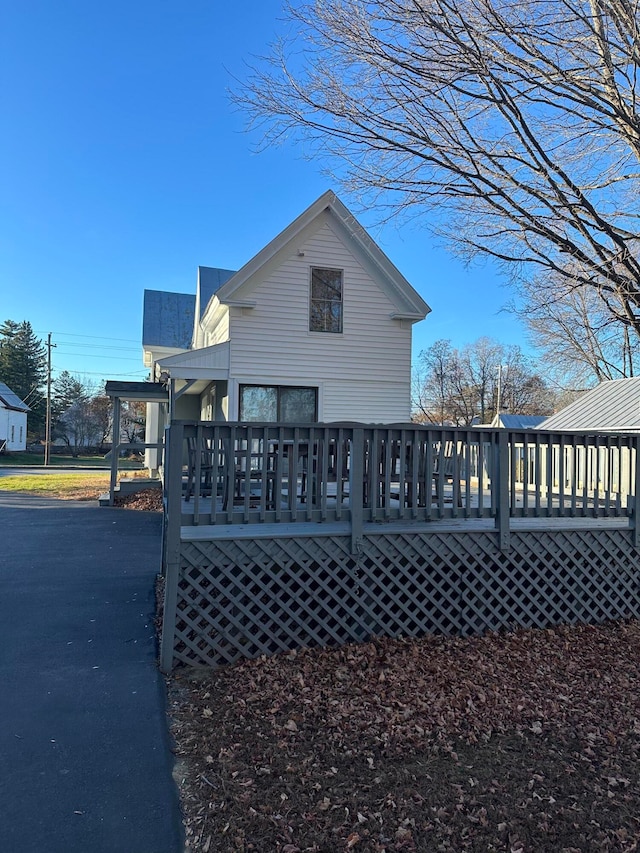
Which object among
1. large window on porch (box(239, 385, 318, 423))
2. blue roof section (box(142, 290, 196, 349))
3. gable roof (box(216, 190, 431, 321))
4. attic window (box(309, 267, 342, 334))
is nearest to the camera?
gable roof (box(216, 190, 431, 321))

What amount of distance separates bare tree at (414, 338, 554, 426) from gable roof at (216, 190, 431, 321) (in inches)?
1452

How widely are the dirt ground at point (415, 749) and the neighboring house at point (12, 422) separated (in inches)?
1645

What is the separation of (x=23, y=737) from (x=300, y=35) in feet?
19.4

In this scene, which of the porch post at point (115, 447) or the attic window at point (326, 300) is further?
the porch post at point (115, 447)

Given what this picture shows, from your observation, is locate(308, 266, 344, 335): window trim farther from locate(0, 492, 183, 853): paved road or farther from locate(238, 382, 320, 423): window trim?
locate(0, 492, 183, 853): paved road

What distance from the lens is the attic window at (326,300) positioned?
39.4 ft

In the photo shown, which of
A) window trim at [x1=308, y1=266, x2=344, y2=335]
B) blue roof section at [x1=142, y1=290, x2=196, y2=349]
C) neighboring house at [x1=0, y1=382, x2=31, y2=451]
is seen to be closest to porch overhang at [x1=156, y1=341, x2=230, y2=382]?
window trim at [x1=308, y1=266, x2=344, y2=335]

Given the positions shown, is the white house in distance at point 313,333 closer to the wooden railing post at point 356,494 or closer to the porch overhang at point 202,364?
the porch overhang at point 202,364

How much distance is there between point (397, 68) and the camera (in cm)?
498

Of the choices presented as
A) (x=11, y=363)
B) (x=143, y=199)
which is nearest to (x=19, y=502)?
(x=143, y=199)

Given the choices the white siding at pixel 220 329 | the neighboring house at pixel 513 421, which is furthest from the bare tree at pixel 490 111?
the neighboring house at pixel 513 421

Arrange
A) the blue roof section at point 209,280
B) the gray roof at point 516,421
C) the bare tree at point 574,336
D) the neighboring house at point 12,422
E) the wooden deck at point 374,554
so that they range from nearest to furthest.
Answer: the wooden deck at point 374,554, the bare tree at point 574,336, the blue roof section at point 209,280, the gray roof at point 516,421, the neighboring house at point 12,422

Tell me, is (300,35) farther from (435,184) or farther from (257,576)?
(257,576)

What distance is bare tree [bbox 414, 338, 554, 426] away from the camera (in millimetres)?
48781
